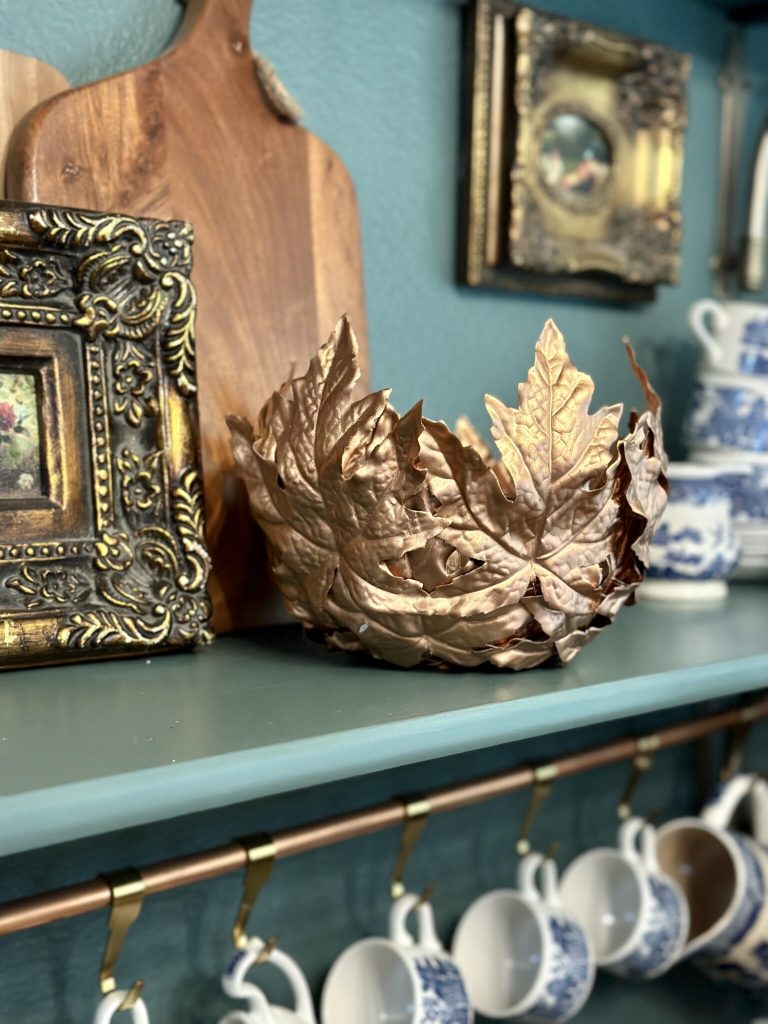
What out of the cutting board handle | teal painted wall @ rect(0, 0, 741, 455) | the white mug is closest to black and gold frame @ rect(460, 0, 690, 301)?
teal painted wall @ rect(0, 0, 741, 455)

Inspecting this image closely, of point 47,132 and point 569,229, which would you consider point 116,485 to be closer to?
point 47,132

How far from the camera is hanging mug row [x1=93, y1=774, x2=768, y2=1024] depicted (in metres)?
0.78

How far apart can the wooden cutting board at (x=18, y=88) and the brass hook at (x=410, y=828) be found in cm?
48

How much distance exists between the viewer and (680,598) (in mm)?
920

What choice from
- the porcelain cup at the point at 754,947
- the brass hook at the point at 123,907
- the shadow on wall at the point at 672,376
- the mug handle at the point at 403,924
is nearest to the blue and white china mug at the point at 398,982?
the mug handle at the point at 403,924

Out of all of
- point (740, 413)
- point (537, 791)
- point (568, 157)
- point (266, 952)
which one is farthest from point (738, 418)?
point (266, 952)

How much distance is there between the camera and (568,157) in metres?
0.99

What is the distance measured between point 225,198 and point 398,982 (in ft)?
1.79

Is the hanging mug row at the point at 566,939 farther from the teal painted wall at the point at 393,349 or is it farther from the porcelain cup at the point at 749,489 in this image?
the porcelain cup at the point at 749,489

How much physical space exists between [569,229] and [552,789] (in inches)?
20.1

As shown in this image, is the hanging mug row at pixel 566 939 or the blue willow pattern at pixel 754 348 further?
the blue willow pattern at pixel 754 348

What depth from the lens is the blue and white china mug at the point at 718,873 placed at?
982mm

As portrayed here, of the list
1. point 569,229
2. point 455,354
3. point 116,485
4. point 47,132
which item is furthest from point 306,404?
point 569,229

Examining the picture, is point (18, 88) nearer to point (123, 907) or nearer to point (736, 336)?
point (123, 907)
